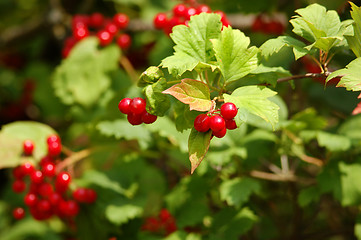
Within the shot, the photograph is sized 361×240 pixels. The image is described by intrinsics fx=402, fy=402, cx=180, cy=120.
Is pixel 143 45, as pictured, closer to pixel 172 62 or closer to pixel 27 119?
pixel 27 119

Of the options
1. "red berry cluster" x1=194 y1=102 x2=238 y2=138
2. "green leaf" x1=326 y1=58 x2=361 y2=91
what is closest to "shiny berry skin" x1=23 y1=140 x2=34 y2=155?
"red berry cluster" x1=194 y1=102 x2=238 y2=138

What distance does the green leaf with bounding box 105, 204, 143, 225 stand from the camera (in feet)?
5.27

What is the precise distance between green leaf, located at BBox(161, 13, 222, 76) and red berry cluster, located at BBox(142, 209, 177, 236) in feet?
3.00

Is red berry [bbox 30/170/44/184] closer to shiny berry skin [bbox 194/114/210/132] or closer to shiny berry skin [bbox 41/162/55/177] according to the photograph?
shiny berry skin [bbox 41/162/55/177]

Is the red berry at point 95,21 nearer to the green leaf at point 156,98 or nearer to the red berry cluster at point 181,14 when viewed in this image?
the red berry cluster at point 181,14

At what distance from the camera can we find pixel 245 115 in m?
0.91

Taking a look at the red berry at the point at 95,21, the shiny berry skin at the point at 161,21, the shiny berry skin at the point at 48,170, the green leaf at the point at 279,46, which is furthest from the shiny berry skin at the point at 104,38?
the green leaf at the point at 279,46

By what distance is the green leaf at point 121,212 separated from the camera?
161 centimetres

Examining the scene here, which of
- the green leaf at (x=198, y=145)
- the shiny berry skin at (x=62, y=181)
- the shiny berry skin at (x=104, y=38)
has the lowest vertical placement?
the shiny berry skin at (x=62, y=181)

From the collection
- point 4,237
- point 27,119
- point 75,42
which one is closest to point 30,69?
point 27,119

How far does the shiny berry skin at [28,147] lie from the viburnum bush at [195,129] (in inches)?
1.0

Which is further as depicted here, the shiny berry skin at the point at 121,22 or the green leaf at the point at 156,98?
the shiny berry skin at the point at 121,22

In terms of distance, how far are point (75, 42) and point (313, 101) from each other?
1.41 m

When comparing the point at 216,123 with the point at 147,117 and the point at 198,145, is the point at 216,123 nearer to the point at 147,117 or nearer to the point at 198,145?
the point at 198,145
